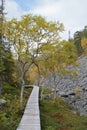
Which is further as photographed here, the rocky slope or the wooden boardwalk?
the rocky slope

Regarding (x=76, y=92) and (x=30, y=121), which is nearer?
(x=30, y=121)

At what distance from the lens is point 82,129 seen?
26422 mm

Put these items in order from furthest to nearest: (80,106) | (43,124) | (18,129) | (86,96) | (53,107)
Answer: (86,96) → (80,106) → (53,107) → (43,124) → (18,129)

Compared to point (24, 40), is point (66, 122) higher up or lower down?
lower down

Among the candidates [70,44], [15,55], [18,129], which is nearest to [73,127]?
[18,129]

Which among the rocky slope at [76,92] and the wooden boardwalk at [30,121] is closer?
the wooden boardwalk at [30,121]

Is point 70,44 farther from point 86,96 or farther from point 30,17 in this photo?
point 86,96

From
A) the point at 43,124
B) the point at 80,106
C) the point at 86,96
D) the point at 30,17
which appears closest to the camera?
the point at 43,124

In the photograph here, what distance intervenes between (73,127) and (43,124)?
275 centimetres

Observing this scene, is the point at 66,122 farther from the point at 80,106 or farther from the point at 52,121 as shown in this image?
the point at 80,106

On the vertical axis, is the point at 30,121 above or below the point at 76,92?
below

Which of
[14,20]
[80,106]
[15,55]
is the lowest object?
[80,106]

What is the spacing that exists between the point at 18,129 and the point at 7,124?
1053 millimetres

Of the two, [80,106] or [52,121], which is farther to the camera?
[80,106]
